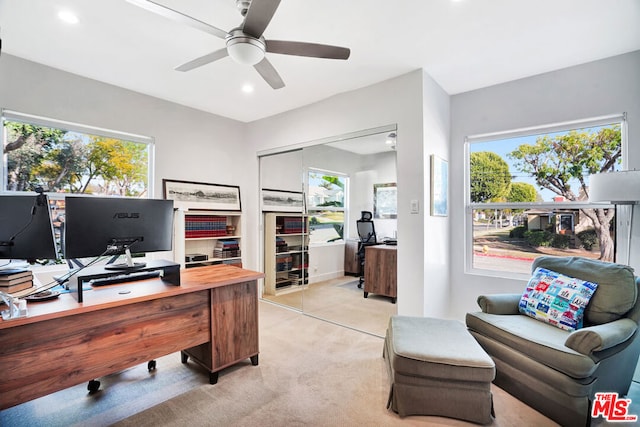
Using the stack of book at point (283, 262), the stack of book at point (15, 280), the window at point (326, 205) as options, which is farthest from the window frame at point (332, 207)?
the stack of book at point (15, 280)

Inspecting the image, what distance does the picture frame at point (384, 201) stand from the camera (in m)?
3.68

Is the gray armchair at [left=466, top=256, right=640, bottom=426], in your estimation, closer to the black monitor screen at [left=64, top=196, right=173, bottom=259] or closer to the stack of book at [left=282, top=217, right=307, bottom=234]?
the black monitor screen at [left=64, top=196, right=173, bottom=259]

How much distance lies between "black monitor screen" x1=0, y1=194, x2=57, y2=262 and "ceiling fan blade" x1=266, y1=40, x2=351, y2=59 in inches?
65.2

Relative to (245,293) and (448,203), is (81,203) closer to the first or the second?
(245,293)

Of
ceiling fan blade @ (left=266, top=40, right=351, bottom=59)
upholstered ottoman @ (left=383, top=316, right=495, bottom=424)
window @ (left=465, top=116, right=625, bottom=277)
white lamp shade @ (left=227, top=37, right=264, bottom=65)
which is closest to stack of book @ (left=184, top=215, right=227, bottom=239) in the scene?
white lamp shade @ (left=227, top=37, right=264, bottom=65)

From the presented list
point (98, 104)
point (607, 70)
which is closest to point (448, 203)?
point (607, 70)

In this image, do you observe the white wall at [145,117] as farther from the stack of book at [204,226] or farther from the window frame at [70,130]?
the stack of book at [204,226]

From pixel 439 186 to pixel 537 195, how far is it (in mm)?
1031

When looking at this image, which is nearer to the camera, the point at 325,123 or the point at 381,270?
the point at 325,123

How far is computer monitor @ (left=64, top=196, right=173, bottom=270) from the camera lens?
1.77m

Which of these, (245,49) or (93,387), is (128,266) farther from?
(245,49)

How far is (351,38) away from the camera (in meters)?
2.45

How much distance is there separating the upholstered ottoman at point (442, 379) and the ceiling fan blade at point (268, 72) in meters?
2.15

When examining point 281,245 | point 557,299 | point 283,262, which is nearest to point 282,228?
point 281,245
